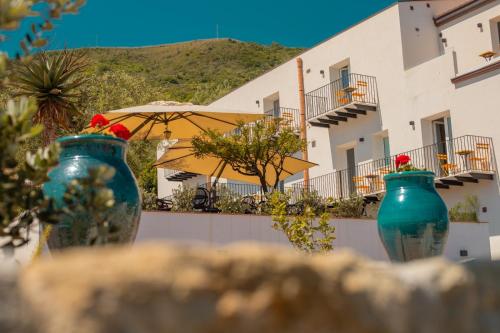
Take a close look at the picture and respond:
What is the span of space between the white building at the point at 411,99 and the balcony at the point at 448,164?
3 centimetres

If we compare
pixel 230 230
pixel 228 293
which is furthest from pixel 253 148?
pixel 228 293

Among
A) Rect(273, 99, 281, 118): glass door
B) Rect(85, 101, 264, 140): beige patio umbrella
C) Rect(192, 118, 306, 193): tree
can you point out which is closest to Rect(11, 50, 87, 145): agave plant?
Rect(85, 101, 264, 140): beige patio umbrella

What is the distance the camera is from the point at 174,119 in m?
14.2

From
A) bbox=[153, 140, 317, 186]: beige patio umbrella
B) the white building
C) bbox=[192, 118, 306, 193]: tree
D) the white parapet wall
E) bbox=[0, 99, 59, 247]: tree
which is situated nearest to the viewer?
bbox=[0, 99, 59, 247]: tree

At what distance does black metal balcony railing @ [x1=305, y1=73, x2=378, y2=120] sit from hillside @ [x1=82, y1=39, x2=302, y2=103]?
28600 millimetres

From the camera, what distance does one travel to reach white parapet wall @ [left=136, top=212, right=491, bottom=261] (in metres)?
10.2

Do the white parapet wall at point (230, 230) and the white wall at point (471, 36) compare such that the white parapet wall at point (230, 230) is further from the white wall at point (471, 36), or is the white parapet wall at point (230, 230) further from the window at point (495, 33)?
the window at point (495, 33)

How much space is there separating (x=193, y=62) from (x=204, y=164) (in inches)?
2245

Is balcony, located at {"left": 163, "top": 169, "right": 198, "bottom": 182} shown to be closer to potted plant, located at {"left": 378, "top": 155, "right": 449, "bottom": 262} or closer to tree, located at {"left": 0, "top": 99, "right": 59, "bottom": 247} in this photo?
potted plant, located at {"left": 378, "top": 155, "right": 449, "bottom": 262}

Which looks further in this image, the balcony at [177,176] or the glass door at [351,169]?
the balcony at [177,176]

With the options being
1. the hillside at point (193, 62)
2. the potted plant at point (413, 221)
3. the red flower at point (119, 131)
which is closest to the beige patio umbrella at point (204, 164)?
the potted plant at point (413, 221)

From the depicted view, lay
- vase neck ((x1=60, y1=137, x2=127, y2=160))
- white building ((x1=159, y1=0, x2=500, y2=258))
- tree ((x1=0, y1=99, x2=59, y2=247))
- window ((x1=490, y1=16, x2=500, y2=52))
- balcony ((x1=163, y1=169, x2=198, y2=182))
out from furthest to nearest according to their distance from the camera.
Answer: balcony ((x1=163, y1=169, x2=198, y2=182))
window ((x1=490, y1=16, x2=500, y2=52))
white building ((x1=159, y1=0, x2=500, y2=258))
vase neck ((x1=60, y1=137, x2=127, y2=160))
tree ((x1=0, y1=99, x2=59, y2=247))

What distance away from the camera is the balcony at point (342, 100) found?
22.5 meters

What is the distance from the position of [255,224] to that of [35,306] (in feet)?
32.5
